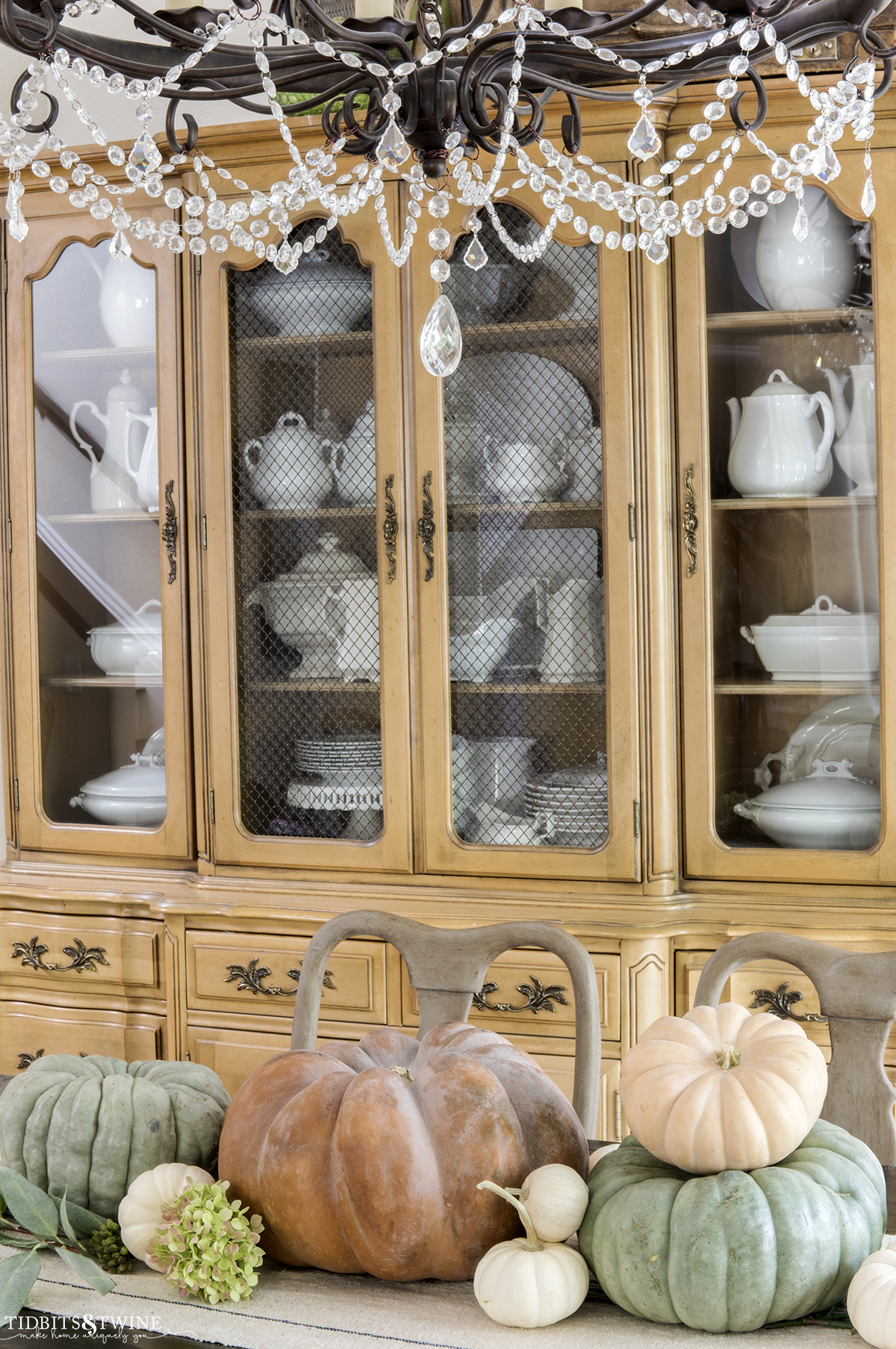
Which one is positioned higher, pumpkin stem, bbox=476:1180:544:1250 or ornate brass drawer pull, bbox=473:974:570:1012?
pumpkin stem, bbox=476:1180:544:1250

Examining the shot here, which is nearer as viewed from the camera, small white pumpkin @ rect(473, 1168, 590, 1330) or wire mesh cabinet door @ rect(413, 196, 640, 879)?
small white pumpkin @ rect(473, 1168, 590, 1330)

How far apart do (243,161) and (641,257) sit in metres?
0.76

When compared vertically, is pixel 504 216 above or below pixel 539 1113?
above

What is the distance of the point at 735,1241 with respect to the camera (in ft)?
2.44

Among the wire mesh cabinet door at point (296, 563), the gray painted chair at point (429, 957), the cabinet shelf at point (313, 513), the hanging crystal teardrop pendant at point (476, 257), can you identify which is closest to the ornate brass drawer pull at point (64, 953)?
the wire mesh cabinet door at point (296, 563)

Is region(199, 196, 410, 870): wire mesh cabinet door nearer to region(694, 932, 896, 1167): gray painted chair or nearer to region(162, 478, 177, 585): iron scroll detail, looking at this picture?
region(162, 478, 177, 585): iron scroll detail

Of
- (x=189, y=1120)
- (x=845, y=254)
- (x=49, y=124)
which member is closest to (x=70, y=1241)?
(x=189, y=1120)

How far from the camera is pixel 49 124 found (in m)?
0.91

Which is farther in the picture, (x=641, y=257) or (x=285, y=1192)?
(x=641, y=257)

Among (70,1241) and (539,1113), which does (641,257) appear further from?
(70,1241)

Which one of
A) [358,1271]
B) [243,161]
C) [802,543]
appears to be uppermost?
[243,161]

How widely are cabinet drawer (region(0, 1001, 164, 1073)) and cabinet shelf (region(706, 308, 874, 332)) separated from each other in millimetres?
1651

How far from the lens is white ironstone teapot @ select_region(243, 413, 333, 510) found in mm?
2260

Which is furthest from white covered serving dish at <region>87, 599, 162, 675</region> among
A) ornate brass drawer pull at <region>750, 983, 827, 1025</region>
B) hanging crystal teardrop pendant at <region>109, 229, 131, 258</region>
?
hanging crystal teardrop pendant at <region>109, 229, 131, 258</region>
